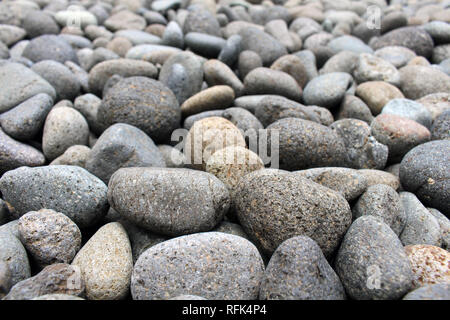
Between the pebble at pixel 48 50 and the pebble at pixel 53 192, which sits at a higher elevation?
the pebble at pixel 48 50

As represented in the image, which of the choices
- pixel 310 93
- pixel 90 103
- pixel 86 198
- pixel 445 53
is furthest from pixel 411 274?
pixel 445 53

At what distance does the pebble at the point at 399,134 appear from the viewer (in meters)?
3.03

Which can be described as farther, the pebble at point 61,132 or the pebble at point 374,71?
the pebble at point 374,71

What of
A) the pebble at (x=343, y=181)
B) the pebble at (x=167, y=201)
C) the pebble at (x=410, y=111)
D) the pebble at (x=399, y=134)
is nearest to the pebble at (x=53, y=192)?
the pebble at (x=167, y=201)

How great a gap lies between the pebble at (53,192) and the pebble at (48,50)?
2672 mm

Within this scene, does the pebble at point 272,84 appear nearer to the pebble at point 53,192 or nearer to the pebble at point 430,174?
the pebble at point 430,174

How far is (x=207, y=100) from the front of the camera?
142 inches

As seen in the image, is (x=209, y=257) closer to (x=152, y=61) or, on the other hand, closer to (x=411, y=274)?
(x=411, y=274)

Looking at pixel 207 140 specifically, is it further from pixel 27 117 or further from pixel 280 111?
pixel 27 117

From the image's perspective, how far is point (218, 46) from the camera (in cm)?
468

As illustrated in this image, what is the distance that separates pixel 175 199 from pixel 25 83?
2.43 metres

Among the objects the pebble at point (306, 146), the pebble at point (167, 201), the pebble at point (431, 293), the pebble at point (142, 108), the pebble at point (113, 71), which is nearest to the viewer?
the pebble at point (431, 293)

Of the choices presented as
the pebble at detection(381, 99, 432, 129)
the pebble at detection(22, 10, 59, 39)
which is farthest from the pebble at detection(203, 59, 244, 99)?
the pebble at detection(22, 10, 59, 39)

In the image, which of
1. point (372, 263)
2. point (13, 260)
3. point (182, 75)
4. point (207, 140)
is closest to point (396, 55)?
point (182, 75)
